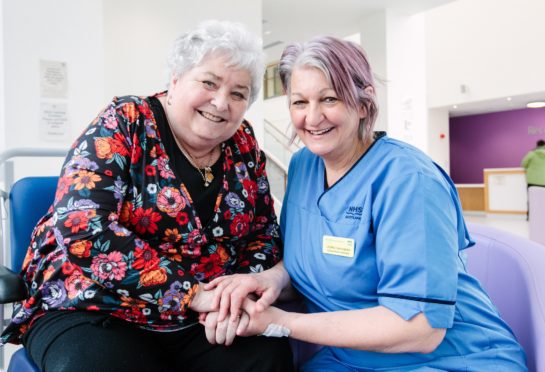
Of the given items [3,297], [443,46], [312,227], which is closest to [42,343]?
[3,297]

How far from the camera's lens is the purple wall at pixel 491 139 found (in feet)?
41.1

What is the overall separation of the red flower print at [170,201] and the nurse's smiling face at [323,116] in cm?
39

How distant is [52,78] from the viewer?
3.39 meters

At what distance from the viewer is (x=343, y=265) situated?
111cm

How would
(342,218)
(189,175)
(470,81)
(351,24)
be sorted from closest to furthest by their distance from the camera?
(342,218) → (189,175) → (351,24) → (470,81)

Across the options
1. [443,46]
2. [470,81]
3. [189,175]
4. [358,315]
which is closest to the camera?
[358,315]

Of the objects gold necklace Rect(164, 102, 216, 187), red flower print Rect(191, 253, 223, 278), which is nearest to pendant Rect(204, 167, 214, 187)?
gold necklace Rect(164, 102, 216, 187)

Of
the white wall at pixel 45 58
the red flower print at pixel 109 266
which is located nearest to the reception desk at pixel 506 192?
the white wall at pixel 45 58

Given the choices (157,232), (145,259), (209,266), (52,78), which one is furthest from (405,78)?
(145,259)

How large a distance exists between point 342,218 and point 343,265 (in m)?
0.13

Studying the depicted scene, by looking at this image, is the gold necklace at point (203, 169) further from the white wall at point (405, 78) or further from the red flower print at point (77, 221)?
the white wall at point (405, 78)

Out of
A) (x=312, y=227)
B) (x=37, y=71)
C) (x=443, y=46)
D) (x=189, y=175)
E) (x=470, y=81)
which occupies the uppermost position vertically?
(x=443, y=46)

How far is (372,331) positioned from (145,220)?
24.9 inches

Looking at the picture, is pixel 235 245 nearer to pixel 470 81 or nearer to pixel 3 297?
pixel 3 297
